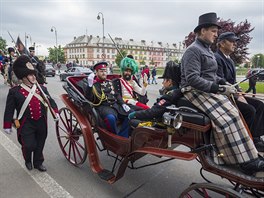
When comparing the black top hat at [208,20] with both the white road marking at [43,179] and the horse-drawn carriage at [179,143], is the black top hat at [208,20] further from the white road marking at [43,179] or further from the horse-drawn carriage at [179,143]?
the white road marking at [43,179]

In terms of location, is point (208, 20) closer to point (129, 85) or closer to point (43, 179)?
point (129, 85)

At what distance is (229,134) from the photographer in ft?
6.85

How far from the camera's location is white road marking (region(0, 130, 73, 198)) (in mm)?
3014

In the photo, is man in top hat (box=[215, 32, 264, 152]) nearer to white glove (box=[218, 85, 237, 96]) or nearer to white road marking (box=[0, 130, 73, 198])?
white glove (box=[218, 85, 237, 96])

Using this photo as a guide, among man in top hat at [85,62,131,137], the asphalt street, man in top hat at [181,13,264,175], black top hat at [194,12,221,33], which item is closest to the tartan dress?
man in top hat at [181,13,264,175]

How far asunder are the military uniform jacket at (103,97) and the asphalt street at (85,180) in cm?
93

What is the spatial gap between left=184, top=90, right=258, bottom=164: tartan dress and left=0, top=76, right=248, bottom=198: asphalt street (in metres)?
1.21

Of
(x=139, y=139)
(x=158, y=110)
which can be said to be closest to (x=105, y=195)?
(x=139, y=139)

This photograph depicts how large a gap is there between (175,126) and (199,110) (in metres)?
0.32

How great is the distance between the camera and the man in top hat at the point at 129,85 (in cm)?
429

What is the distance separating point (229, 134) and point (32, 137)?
2851mm

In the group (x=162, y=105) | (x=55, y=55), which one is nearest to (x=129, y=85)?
(x=162, y=105)

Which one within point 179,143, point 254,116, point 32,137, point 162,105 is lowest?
point 32,137

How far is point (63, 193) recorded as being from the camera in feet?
9.90
